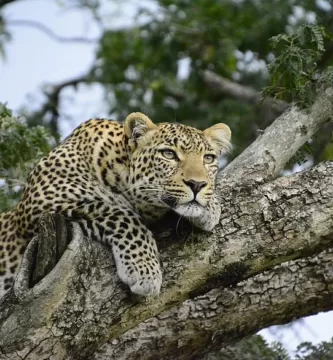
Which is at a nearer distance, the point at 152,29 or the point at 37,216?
the point at 37,216

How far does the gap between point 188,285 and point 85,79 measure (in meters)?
10.1

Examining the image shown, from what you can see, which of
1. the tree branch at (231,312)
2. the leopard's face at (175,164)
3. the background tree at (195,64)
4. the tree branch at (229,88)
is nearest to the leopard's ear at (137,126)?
the leopard's face at (175,164)

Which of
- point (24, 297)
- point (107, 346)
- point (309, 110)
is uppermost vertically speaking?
point (309, 110)

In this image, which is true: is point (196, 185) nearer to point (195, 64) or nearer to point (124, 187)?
point (124, 187)

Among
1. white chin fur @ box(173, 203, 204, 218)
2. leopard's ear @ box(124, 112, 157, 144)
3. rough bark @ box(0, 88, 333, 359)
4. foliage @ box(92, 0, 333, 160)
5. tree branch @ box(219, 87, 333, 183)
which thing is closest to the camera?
rough bark @ box(0, 88, 333, 359)

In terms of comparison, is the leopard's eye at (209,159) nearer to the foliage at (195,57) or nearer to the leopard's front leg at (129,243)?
the leopard's front leg at (129,243)

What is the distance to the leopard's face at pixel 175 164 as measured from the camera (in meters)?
7.68

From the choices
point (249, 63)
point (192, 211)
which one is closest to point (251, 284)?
point (192, 211)

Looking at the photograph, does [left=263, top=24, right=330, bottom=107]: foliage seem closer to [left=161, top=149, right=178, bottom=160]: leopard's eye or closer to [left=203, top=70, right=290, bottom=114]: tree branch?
[left=161, top=149, right=178, bottom=160]: leopard's eye

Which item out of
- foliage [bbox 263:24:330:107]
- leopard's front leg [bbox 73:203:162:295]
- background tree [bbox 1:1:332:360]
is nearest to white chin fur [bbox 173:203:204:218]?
leopard's front leg [bbox 73:203:162:295]

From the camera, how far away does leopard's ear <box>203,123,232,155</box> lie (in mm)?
8461

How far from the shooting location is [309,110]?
330 inches

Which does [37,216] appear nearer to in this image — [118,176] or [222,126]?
[118,176]

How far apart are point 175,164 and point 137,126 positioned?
53cm
